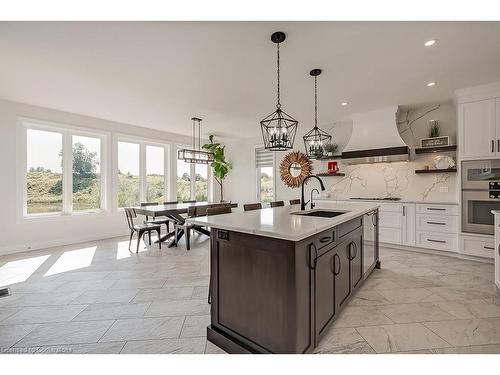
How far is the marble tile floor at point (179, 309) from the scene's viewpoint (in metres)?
1.81

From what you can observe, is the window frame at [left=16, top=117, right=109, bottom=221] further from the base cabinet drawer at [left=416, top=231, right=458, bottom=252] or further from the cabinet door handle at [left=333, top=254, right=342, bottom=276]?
the base cabinet drawer at [left=416, top=231, right=458, bottom=252]

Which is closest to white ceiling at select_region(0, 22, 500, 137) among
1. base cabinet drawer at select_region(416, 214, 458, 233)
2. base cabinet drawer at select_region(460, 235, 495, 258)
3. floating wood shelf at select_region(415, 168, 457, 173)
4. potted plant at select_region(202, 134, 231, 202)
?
floating wood shelf at select_region(415, 168, 457, 173)

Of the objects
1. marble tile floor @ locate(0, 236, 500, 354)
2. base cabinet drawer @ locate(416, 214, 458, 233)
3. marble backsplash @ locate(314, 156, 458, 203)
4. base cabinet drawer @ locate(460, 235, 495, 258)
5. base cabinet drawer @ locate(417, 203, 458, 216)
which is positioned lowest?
marble tile floor @ locate(0, 236, 500, 354)

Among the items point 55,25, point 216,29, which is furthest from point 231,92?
point 55,25

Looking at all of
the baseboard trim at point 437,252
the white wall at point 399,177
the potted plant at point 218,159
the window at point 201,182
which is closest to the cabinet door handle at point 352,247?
the baseboard trim at point 437,252

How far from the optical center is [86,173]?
5.29 m

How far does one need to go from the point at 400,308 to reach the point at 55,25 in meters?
4.07

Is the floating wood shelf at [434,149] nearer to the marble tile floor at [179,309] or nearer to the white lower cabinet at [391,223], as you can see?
the white lower cabinet at [391,223]

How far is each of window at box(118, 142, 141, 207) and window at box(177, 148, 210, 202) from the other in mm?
1161

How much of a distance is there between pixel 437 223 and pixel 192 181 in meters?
5.96

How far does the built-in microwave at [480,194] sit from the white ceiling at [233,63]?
1242mm

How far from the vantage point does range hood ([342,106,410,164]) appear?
14.4 feet

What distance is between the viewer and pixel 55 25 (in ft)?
6.98
